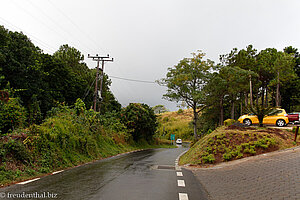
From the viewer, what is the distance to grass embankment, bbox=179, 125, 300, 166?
9.90 metres

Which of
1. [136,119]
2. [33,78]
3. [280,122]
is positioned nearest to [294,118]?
[280,122]

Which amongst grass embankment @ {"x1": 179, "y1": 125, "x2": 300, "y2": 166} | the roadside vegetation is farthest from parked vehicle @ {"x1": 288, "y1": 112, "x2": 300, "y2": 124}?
the roadside vegetation

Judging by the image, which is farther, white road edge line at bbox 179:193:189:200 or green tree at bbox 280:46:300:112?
green tree at bbox 280:46:300:112

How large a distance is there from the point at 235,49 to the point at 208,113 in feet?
41.5

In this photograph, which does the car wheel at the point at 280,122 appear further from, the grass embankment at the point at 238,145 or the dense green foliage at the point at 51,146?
the dense green foliage at the point at 51,146

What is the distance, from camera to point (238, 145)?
34.7 feet

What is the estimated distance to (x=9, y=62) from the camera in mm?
25516

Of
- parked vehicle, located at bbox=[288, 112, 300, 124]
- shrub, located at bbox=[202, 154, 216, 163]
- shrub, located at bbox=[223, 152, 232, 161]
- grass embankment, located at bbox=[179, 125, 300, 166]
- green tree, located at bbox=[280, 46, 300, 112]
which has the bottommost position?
shrub, located at bbox=[202, 154, 216, 163]

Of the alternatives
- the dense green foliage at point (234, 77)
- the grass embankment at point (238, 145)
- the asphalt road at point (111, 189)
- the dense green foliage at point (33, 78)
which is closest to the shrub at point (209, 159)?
the grass embankment at point (238, 145)

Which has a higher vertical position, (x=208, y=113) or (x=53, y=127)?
(x=208, y=113)

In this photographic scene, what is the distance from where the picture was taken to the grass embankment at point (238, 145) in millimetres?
9898

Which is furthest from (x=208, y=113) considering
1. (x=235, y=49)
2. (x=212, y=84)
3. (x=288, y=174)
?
(x=288, y=174)

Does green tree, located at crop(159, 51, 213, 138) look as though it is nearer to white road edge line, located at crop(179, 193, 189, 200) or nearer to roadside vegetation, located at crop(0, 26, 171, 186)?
roadside vegetation, located at crop(0, 26, 171, 186)

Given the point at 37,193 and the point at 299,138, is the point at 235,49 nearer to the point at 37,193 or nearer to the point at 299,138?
the point at 299,138
